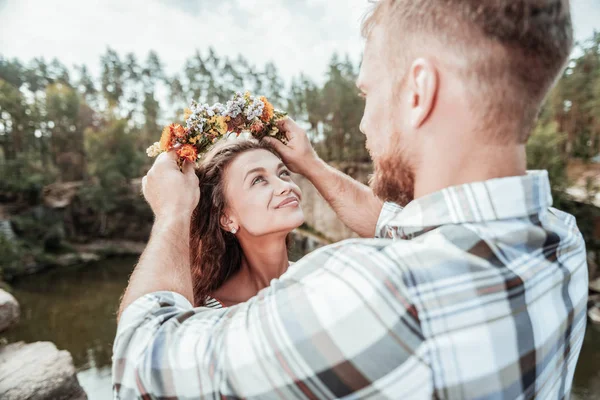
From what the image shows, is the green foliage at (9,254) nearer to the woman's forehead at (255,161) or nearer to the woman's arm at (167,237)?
the woman's forehead at (255,161)

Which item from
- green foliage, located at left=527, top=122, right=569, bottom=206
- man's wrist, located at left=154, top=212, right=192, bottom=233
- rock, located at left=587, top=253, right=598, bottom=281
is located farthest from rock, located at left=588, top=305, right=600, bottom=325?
man's wrist, located at left=154, top=212, right=192, bottom=233

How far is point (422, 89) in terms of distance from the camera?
1.10 meters

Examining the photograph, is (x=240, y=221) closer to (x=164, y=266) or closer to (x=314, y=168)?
(x=314, y=168)

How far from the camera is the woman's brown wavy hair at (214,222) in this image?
2924mm

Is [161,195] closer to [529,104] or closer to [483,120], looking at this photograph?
[483,120]

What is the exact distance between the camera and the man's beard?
1.20 metres

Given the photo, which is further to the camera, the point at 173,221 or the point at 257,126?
the point at 257,126

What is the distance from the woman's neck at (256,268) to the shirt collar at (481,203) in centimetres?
183

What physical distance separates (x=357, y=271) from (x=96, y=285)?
24902 millimetres

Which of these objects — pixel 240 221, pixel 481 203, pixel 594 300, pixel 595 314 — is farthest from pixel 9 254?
pixel 594 300

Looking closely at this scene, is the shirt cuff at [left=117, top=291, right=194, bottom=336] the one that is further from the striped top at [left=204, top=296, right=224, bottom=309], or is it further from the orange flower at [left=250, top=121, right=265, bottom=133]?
the orange flower at [left=250, top=121, right=265, bottom=133]

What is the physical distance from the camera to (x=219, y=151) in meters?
2.98

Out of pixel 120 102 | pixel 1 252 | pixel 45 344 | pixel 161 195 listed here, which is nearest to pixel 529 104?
pixel 161 195

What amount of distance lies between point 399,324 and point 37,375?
9.03 meters
